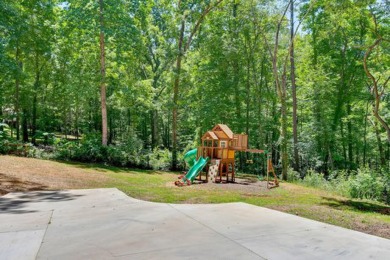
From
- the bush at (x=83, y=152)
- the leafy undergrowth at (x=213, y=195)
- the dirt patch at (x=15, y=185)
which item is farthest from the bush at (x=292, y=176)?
the dirt patch at (x=15, y=185)

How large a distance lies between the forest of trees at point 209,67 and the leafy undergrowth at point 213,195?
5.44 m

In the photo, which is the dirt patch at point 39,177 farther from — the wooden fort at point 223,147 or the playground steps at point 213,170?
the wooden fort at point 223,147

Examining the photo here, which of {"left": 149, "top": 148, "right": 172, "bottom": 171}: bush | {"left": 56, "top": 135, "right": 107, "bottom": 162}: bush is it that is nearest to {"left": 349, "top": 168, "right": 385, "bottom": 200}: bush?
{"left": 149, "top": 148, "right": 172, "bottom": 171}: bush

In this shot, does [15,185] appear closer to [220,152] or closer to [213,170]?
[213,170]

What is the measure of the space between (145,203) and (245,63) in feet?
56.3

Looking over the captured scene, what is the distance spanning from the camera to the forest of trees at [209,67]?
17.2m

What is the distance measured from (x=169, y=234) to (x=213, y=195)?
14.4 feet

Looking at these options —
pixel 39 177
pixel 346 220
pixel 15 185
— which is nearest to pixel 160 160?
pixel 39 177

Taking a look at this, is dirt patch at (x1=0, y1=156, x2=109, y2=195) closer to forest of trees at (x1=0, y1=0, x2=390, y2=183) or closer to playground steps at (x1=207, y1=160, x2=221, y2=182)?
playground steps at (x1=207, y1=160, x2=221, y2=182)

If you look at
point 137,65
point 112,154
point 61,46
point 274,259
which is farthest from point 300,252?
point 137,65

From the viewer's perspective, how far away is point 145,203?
716 cm

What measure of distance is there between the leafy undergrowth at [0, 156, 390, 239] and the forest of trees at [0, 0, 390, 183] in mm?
5435

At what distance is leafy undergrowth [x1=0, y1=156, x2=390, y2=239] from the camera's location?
625 cm

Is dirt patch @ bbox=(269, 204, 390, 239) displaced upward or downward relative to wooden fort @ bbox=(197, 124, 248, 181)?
downward
